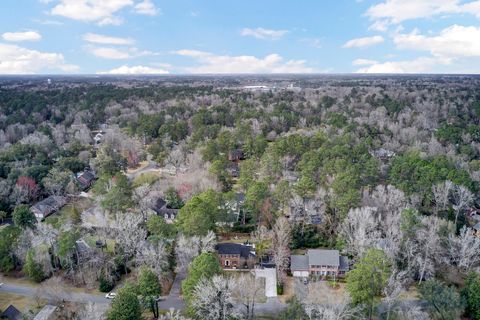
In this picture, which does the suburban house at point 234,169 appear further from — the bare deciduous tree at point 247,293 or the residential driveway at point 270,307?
the bare deciduous tree at point 247,293

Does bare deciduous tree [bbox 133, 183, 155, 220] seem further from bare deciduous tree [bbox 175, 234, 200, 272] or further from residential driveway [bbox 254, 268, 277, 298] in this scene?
residential driveway [bbox 254, 268, 277, 298]

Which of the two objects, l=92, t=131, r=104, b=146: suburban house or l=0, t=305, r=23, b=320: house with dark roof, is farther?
l=92, t=131, r=104, b=146: suburban house

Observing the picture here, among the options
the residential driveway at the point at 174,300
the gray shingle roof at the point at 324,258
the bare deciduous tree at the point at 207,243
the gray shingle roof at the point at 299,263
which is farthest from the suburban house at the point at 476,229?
the residential driveway at the point at 174,300

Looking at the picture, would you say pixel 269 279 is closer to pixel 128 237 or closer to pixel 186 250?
pixel 186 250

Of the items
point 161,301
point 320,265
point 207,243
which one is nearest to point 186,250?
point 207,243

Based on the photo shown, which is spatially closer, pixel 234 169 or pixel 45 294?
pixel 45 294

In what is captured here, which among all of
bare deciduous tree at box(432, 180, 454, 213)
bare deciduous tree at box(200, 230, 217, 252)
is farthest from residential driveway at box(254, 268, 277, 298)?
bare deciduous tree at box(432, 180, 454, 213)

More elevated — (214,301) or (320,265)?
(214,301)

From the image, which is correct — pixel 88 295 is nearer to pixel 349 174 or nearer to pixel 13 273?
pixel 13 273
